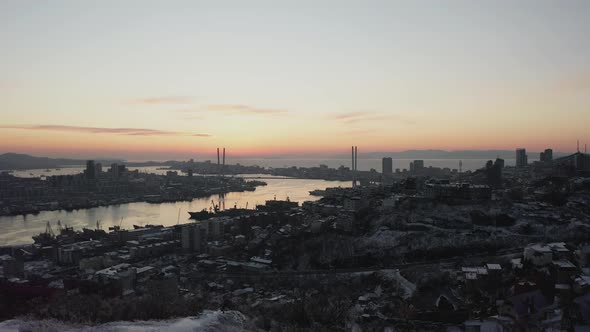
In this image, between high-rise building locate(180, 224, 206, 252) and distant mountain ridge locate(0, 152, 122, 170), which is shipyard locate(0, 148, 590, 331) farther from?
distant mountain ridge locate(0, 152, 122, 170)

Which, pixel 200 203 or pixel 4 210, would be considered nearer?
pixel 4 210

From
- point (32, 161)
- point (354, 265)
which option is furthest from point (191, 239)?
point (32, 161)

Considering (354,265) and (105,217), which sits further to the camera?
(105,217)

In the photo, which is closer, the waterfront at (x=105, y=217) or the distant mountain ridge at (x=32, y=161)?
the waterfront at (x=105, y=217)

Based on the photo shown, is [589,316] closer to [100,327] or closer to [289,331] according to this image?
[289,331]

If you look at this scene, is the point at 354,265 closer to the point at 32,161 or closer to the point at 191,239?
the point at 191,239

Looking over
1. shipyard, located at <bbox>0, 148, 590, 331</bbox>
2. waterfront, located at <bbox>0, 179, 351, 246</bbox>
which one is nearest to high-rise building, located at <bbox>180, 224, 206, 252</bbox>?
shipyard, located at <bbox>0, 148, 590, 331</bbox>

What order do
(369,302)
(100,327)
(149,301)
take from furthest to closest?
(369,302)
(149,301)
(100,327)

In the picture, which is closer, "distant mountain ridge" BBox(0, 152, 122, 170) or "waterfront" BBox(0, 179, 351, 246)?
"waterfront" BBox(0, 179, 351, 246)

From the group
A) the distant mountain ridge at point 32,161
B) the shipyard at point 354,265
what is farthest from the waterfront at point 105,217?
the distant mountain ridge at point 32,161

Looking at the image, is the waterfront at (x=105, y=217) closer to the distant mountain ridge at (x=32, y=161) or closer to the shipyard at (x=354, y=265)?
the shipyard at (x=354, y=265)

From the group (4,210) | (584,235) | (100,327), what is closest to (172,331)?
(100,327)
